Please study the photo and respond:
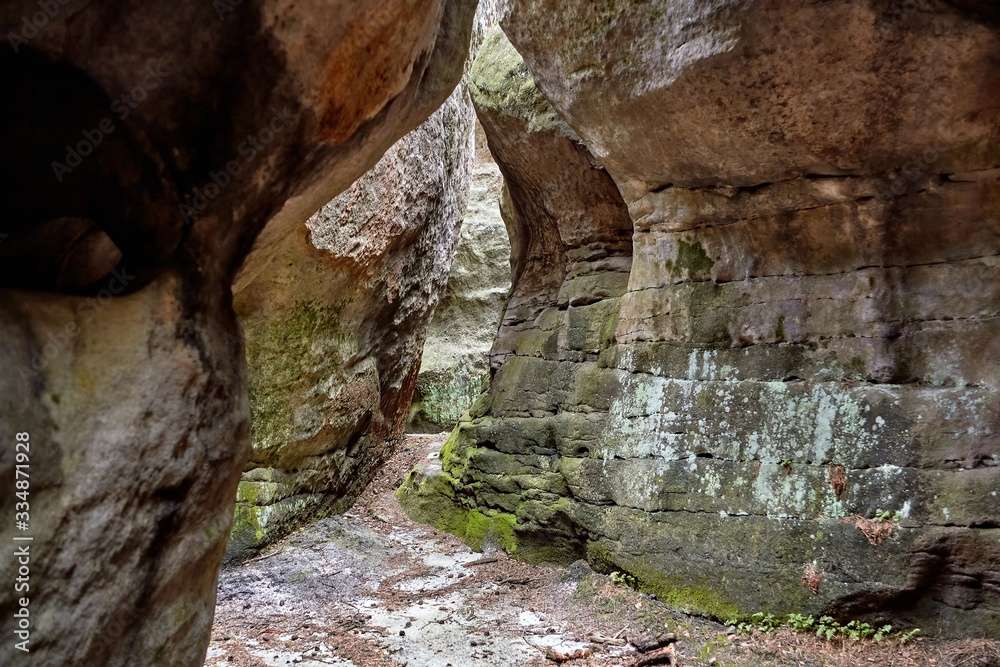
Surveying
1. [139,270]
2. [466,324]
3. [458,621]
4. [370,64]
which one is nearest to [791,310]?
[458,621]

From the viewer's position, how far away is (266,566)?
22.9 ft

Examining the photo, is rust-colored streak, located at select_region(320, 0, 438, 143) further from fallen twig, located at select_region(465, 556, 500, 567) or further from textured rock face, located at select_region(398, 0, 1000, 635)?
fallen twig, located at select_region(465, 556, 500, 567)

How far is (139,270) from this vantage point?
2594 millimetres

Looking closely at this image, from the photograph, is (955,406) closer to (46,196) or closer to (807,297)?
(807,297)

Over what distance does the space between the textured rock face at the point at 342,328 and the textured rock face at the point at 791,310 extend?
248 centimetres

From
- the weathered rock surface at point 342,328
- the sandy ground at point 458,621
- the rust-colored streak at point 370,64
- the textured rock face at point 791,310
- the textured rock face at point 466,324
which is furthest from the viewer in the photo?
the textured rock face at point 466,324

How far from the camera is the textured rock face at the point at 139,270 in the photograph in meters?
2.19

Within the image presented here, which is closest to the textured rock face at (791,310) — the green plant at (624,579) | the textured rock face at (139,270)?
the green plant at (624,579)

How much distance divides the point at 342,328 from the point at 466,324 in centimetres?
895

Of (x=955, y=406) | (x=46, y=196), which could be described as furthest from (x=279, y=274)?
(x=955, y=406)

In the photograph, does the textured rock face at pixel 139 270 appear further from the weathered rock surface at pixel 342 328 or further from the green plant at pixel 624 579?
the green plant at pixel 624 579

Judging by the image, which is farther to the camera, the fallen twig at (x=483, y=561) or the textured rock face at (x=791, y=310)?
the fallen twig at (x=483, y=561)

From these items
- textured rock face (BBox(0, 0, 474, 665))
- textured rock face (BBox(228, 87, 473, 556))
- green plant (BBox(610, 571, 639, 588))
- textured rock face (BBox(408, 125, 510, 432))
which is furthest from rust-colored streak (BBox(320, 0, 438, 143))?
textured rock face (BBox(408, 125, 510, 432))

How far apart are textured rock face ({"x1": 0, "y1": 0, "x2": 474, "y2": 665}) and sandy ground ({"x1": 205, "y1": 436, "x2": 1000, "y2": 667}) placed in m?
2.63
